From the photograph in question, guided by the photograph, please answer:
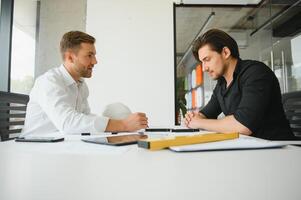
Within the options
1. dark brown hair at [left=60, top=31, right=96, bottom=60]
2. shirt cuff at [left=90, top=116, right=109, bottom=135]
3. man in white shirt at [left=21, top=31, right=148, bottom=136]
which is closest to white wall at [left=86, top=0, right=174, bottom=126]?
man in white shirt at [left=21, top=31, right=148, bottom=136]

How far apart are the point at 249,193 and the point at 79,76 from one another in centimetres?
168

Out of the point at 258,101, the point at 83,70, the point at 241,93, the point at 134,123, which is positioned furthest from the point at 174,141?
the point at 83,70

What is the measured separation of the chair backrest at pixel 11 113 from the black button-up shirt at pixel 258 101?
1.24 meters

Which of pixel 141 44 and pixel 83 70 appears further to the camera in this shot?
pixel 141 44

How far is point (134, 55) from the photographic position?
337cm

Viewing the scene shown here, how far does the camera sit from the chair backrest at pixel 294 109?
1.46 metres

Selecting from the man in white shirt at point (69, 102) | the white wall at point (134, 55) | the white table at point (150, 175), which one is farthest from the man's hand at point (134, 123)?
the white wall at point (134, 55)

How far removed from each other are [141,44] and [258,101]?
7.86ft

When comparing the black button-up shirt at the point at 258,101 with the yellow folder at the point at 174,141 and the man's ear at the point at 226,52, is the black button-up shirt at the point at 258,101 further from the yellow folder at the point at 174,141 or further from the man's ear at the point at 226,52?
the yellow folder at the point at 174,141

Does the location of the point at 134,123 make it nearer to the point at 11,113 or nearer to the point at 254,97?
the point at 254,97

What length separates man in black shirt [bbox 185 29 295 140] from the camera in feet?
3.87

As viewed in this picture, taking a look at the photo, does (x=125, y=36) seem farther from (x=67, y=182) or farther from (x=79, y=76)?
(x=67, y=182)

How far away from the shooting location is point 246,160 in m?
0.50

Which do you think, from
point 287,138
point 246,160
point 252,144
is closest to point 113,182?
point 246,160
